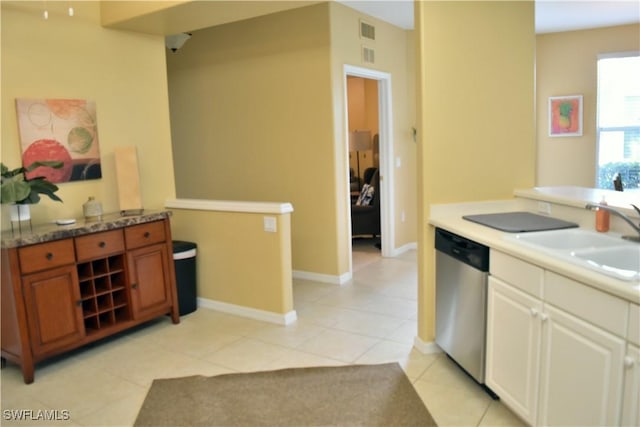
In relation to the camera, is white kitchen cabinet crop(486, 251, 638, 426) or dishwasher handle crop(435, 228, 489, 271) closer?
white kitchen cabinet crop(486, 251, 638, 426)

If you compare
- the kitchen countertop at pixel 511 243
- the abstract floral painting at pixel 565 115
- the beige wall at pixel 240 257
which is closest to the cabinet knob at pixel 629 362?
the kitchen countertop at pixel 511 243

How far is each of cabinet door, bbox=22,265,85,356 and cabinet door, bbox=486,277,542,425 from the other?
2.56 meters

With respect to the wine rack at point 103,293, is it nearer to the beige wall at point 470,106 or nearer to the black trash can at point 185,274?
the black trash can at point 185,274

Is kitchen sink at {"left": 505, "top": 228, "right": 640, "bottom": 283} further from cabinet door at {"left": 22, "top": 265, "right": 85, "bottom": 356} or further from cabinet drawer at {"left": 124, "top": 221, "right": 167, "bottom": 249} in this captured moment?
cabinet door at {"left": 22, "top": 265, "right": 85, "bottom": 356}

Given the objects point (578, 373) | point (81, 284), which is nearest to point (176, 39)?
point (81, 284)

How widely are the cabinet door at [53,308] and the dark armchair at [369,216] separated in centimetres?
376

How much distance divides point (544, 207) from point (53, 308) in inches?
122

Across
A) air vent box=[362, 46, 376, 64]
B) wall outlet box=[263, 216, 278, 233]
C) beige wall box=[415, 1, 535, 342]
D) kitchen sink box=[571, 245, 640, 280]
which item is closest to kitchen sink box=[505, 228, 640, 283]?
kitchen sink box=[571, 245, 640, 280]

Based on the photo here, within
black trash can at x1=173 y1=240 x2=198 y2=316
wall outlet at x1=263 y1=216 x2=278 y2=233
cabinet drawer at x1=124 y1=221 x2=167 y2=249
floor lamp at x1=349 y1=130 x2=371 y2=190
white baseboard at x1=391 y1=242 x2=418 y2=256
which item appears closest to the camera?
cabinet drawer at x1=124 y1=221 x2=167 y2=249

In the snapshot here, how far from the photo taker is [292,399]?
2631mm

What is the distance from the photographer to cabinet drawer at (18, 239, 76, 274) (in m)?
2.87

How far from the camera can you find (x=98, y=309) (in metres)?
3.35

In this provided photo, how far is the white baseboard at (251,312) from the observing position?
3742 mm

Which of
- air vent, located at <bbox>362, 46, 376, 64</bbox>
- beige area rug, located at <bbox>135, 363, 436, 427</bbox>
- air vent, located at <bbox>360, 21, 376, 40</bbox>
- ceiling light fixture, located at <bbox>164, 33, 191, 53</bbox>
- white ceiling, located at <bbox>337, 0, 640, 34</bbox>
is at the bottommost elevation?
beige area rug, located at <bbox>135, 363, 436, 427</bbox>
